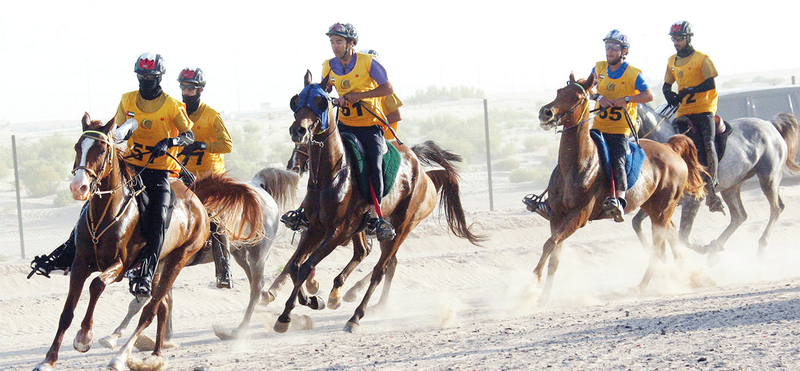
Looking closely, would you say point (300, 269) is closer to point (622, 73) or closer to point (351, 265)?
point (351, 265)

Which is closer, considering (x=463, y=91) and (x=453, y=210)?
(x=453, y=210)

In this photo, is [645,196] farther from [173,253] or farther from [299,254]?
[173,253]

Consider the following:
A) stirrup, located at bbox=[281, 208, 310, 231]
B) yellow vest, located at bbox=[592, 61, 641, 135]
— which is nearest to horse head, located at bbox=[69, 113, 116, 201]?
stirrup, located at bbox=[281, 208, 310, 231]

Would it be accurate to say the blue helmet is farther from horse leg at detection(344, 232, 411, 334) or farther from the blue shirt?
horse leg at detection(344, 232, 411, 334)

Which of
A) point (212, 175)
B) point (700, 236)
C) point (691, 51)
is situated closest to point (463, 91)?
point (700, 236)

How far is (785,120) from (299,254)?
31.3 ft

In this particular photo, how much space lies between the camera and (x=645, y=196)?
A: 1091 centimetres

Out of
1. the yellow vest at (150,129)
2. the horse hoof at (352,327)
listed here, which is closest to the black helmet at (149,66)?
the yellow vest at (150,129)

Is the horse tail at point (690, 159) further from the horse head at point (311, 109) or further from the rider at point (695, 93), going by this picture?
the horse head at point (311, 109)

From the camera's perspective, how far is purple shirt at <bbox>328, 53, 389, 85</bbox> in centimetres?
930

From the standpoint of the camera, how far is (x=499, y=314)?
9469mm

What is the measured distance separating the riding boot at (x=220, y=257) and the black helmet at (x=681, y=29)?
671 centimetres

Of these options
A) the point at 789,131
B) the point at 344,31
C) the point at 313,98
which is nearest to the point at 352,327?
the point at 313,98

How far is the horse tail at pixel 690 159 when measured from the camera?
38.9 ft
